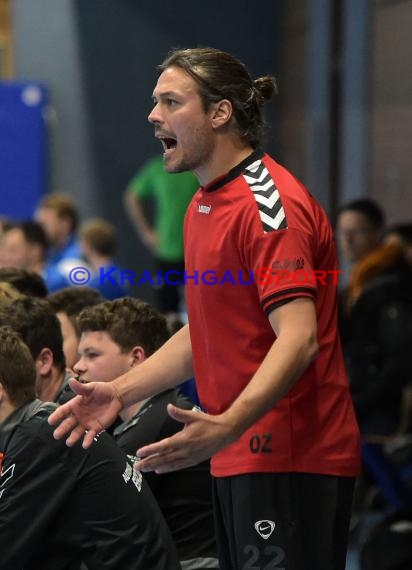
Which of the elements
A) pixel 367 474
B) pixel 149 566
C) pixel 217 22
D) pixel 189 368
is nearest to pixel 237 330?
pixel 189 368

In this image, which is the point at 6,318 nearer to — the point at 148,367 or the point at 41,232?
the point at 148,367

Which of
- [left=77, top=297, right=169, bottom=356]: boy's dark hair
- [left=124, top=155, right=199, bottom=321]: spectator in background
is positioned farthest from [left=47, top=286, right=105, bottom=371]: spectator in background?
[left=124, top=155, right=199, bottom=321]: spectator in background

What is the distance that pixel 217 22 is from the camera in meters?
12.2

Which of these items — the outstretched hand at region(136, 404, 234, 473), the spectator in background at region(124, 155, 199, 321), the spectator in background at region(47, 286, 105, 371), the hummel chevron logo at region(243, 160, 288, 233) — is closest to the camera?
the outstretched hand at region(136, 404, 234, 473)

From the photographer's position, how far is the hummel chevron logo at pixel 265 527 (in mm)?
2729

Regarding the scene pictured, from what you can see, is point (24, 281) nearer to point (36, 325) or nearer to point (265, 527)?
point (36, 325)

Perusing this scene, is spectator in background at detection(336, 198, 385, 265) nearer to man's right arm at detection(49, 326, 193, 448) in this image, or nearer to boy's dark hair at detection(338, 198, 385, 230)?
boy's dark hair at detection(338, 198, 385, 230)

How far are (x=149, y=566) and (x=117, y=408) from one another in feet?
2.00

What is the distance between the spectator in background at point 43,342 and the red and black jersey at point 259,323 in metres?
0.94

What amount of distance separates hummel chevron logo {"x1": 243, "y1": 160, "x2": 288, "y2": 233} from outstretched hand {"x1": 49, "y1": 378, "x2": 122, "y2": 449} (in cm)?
47

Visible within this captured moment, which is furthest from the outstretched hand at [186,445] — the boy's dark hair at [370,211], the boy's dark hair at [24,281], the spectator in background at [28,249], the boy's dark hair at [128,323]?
the boy's dark hair at [370,211]

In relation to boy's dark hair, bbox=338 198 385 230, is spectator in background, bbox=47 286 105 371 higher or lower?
higher

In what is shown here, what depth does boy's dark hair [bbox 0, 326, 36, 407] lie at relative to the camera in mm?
3121

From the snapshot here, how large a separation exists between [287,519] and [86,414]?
1.66 feet
